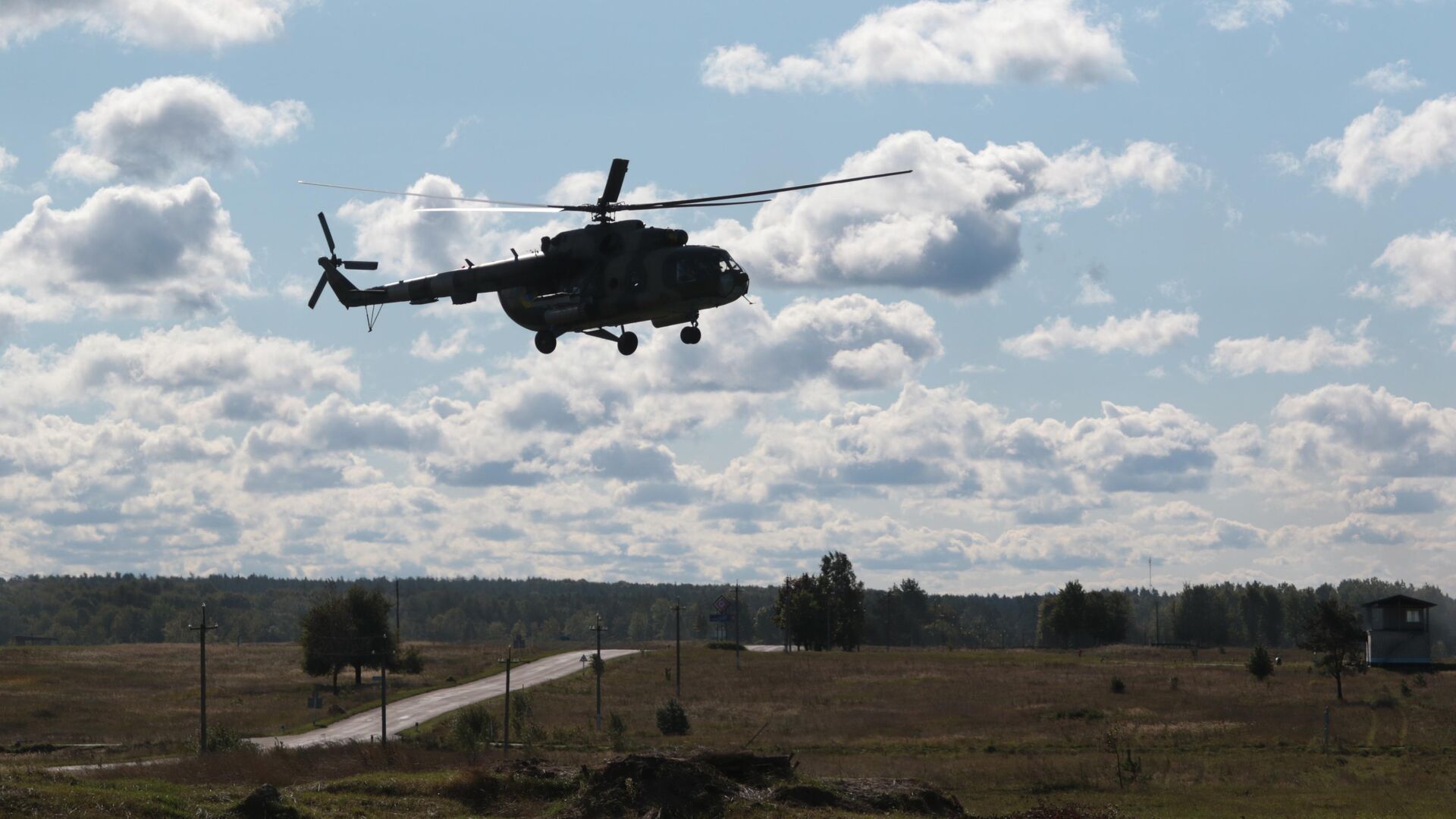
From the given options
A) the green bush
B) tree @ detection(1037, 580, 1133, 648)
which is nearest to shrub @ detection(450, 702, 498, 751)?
the green bush

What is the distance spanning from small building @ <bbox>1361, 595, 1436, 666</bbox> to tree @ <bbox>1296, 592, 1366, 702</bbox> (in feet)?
75.8

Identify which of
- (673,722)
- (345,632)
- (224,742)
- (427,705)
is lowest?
(427,705)

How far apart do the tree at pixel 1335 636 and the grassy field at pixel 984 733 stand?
2070mm

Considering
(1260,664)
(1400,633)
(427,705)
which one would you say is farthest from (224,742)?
(1400,633)

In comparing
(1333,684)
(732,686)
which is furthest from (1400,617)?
(732,686)

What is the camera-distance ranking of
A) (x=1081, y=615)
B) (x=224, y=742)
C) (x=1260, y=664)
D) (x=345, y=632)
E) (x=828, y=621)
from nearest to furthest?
(x=224, y=742) → (x=1260, y=664) → (x=345, y=632) → (x=828, y=621) → (x=1081, y=615)

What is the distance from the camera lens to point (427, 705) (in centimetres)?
10806

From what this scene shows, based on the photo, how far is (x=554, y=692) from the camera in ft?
385

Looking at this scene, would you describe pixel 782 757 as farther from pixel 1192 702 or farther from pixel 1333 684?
pixel 1333 684

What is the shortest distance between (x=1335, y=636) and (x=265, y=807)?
84268 millimetres

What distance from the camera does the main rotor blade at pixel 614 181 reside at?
1493 inches

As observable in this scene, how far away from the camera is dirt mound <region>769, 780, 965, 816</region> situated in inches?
1241

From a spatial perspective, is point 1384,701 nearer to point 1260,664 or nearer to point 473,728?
point 1260,664

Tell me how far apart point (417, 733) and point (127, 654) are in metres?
110
